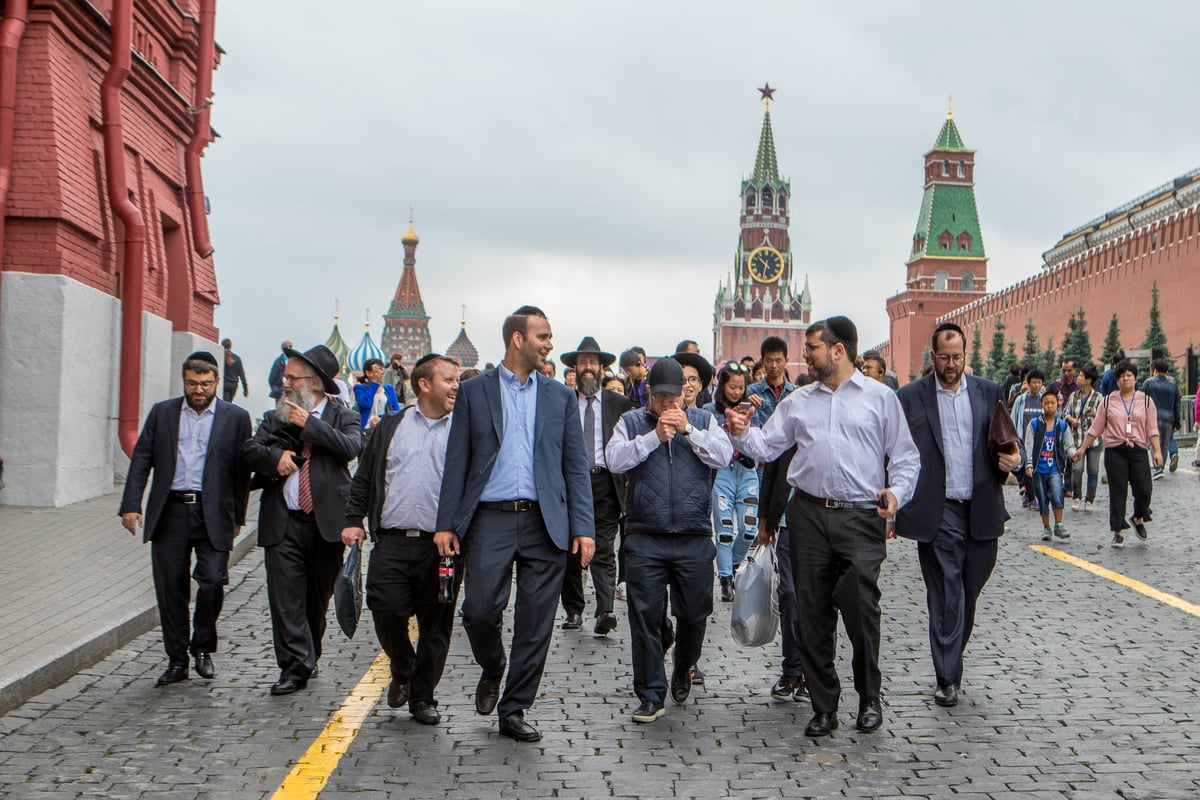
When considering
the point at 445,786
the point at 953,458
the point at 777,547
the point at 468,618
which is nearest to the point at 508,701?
the point at 468,618

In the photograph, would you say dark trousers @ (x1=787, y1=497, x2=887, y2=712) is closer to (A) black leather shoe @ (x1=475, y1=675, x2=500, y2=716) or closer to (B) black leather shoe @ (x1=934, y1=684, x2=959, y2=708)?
(B) black leather shoe @ (x1=934, y1=684, x2=959, y2=708)

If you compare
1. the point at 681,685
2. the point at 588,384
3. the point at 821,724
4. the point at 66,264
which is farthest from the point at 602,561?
the point at 66,264

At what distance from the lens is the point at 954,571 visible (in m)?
6.91

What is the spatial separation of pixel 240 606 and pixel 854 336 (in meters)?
5.17

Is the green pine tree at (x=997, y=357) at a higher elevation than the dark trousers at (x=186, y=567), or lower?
higher

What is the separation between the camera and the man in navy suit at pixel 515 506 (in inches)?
235

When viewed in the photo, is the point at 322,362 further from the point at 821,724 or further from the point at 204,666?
the point at 821,724

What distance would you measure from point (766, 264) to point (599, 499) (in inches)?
6489

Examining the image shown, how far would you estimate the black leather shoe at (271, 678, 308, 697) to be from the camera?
6797 millimetres

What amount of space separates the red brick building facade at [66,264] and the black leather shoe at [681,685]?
29.6ft

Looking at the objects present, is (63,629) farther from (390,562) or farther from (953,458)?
(953,458)

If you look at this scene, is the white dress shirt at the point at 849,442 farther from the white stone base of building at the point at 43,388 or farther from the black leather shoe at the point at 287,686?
the white stone base of building at the point at 43,388

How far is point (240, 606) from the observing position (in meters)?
9.62

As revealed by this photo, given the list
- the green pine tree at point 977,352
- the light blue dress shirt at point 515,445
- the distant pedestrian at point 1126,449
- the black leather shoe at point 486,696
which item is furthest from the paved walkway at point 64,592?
the green pine tree at point 977,352
